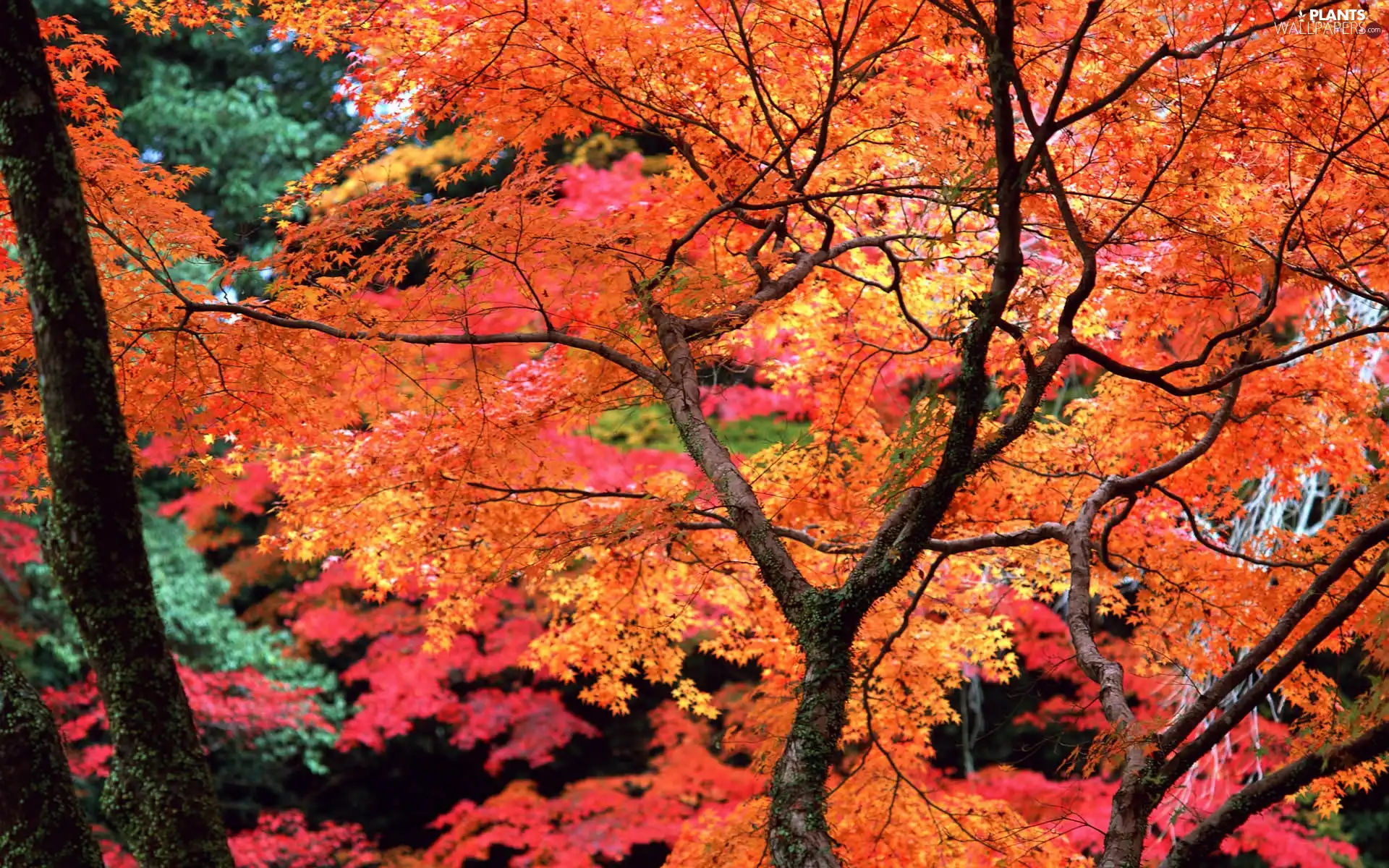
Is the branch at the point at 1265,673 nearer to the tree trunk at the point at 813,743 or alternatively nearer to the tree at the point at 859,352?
the tree at the point at 859,352

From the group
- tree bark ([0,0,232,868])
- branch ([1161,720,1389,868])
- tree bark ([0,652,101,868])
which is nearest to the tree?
branch ([1161,720,1389,868])

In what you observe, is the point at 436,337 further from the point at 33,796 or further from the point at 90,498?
the point at 33,796

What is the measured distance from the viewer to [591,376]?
453cm

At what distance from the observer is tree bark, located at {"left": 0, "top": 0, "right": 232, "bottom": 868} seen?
2424 millimetres

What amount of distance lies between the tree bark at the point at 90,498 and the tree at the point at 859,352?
107 cm

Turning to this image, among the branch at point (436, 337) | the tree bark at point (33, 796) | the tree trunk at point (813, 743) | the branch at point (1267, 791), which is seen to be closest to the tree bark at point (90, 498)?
the tree bark at point (33, 796)

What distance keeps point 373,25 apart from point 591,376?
180 centimetres

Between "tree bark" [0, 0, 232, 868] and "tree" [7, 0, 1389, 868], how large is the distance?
1.07 meters

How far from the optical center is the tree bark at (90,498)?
95.4 inches

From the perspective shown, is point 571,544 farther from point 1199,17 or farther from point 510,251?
point 1199,17

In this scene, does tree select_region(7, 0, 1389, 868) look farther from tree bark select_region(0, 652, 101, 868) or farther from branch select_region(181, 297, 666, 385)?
tree bark select_region(0, 652, 101, 868)

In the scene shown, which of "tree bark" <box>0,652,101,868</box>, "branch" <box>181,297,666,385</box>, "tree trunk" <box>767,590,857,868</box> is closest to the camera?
"tree bark" <box>0,652,101,868</box>

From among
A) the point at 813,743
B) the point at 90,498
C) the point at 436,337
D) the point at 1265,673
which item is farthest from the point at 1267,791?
the point at 90,498

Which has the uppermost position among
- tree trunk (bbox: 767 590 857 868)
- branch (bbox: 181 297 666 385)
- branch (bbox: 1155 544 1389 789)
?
branch (bbox: 181 297 666 385)
